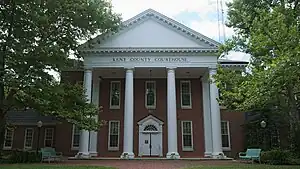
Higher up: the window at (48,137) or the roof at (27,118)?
the roof at (27,118)

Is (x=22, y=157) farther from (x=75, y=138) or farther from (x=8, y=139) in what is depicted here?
(x=8, y=139)

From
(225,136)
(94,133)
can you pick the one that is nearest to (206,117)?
(225,136)

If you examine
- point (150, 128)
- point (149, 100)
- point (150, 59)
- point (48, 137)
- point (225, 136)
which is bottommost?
point (48, 137)

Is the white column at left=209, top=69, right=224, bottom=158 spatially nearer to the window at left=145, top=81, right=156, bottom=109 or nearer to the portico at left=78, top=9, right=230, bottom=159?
the portico at left=78, top=9, right=230, bottom=159

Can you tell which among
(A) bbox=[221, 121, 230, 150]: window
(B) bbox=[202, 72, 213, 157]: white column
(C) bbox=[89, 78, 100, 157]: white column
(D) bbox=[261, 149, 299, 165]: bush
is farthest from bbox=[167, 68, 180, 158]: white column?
(D) bbox=[261, 149, 299, 165]: bush

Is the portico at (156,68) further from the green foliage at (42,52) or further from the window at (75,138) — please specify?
the green foliage at (42,52)

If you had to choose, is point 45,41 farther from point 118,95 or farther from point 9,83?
point 118,95

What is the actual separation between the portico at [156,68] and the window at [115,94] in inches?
56.5

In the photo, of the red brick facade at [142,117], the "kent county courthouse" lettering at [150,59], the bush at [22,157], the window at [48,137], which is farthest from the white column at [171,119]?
the window at [48,137]

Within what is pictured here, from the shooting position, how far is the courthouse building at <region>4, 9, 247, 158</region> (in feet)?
86.1

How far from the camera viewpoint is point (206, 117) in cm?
2895

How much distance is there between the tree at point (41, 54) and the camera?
1853 centimetres

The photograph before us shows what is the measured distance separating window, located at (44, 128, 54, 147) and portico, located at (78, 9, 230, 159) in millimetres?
4839

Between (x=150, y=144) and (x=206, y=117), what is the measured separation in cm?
566
